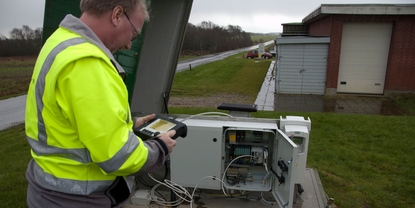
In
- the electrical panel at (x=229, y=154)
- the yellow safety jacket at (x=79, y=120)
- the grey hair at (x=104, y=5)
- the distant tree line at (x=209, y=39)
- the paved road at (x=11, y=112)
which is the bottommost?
the paved road at (x=11, y=112)

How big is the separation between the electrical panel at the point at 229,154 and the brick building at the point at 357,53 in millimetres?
10895

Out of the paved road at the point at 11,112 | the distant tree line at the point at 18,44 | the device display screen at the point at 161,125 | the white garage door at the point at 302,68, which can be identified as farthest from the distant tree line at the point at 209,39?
the device display screen at the point at 161,125

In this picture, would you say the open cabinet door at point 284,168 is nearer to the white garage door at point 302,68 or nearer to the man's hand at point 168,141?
the man's hand at point 168,141

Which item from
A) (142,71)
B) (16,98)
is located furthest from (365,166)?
(16,98)

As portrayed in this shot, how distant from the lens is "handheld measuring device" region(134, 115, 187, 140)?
1907mm

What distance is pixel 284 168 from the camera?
3129 millimetres

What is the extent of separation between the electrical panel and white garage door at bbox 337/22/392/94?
11676 mm

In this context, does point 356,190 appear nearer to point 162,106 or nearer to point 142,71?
point 162,106

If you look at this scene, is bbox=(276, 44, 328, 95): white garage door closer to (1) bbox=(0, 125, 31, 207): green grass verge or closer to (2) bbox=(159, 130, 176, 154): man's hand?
(1) bbox=(0, 125, 31, 207): green grass verge

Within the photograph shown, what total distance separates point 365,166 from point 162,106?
12.8ft

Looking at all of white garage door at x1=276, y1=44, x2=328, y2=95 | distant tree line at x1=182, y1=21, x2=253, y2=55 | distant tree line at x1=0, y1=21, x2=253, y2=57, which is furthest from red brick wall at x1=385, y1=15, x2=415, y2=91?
distant tree line at x1=182, y1=21, x2=253, y2=55

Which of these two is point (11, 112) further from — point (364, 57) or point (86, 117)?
point (364, 57)

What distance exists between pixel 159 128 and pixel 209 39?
5848 centimetres

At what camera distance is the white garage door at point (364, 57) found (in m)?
13.1
